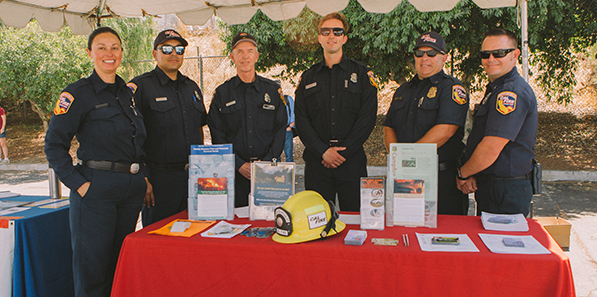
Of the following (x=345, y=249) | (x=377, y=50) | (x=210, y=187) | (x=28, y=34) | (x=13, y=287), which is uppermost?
(x=28, y=34)

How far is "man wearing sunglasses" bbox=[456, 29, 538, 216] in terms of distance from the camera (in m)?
2.21

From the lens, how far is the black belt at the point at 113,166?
2.15 meters

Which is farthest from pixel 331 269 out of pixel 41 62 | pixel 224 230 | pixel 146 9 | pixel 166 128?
pixel 41 62

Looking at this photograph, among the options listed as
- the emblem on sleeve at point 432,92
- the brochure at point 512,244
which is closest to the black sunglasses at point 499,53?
the emblem on sleeve at point 432,92

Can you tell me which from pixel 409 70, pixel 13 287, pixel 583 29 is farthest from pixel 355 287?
pixel 583 29

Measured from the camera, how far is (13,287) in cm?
220

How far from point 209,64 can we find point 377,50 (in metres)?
16.2

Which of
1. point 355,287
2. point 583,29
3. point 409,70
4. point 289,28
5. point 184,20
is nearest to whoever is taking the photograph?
point 355,287

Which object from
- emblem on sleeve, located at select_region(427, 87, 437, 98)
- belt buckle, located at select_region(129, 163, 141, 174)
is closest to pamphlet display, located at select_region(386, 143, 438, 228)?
emblem on sleeve, located at select_region(427, 87, 437, 98)

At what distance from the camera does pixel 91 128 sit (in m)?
2.17

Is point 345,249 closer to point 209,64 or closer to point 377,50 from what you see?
point 377,50

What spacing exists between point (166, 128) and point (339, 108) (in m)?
1.32

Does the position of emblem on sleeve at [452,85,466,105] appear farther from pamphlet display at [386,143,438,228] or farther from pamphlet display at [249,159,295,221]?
pamphlet display at [249,159,295,221]

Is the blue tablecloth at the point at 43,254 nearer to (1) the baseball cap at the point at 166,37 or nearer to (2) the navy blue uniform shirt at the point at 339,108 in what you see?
(1) the baseball cap at the point at 166,37
